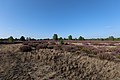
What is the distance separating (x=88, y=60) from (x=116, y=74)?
13.2 ft

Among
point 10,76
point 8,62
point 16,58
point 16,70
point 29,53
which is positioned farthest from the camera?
point 29,53

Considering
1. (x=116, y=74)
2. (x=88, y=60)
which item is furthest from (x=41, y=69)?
(x=116, y=74)

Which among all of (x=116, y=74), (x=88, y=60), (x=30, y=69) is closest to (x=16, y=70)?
(x=30, y=69)

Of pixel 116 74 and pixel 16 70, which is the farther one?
pixel 16 70

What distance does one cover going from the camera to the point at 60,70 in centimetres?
1554

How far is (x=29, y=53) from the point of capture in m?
20.4

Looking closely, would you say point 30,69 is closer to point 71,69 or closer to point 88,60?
point 71,69

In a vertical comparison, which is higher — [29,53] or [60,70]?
[29,53]

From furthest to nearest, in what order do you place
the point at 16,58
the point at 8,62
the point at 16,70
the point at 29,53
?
1. the point at 29,53
2. the point at 16,58
3. the point at 8,62
4. the point at 16,70

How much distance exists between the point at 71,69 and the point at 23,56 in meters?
6.73

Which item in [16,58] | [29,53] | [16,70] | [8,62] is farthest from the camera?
[29,53]

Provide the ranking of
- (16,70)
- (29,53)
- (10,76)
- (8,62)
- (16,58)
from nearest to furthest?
(10,76), (16,70), (8,62), (16,58), (29,53)

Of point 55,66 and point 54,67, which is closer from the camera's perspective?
point 54,67

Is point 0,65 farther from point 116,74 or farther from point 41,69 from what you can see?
point 116,74
